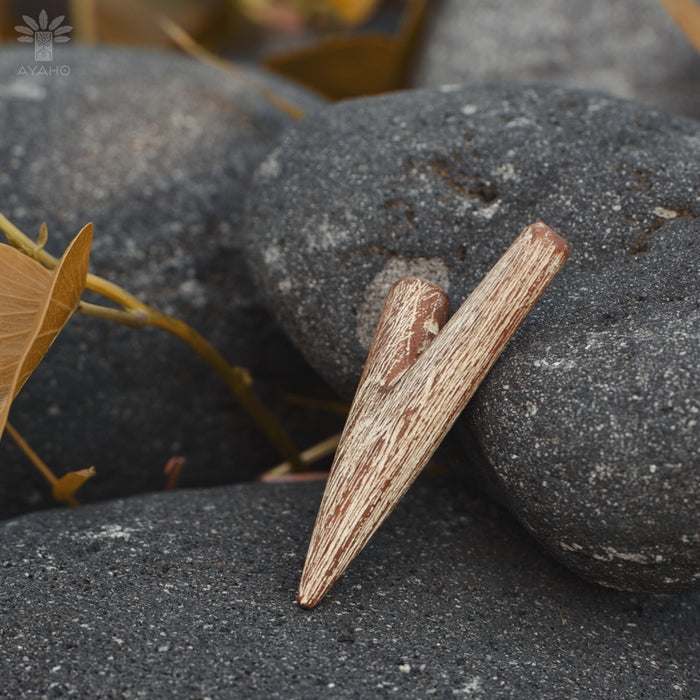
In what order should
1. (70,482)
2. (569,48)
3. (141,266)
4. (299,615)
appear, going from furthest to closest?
(569,48)
(141,266)
(70,482)
(299,615)

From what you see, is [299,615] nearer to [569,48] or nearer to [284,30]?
[569,48]

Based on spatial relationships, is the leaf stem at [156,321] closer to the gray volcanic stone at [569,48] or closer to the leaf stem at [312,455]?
the leaf stem at [312,455]

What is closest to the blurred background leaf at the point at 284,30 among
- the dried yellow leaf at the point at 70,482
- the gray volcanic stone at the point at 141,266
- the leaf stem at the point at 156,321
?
the gray volcanic stone at the point at 141,266

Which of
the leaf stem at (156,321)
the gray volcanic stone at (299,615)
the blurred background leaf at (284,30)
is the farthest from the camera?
the blurred background leaf at (284,30)

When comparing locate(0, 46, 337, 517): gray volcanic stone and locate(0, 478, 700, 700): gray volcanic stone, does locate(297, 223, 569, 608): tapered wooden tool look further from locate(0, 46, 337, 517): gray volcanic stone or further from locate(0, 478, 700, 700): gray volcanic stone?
locate(0, 46, 337, 517): gray volcanic stone

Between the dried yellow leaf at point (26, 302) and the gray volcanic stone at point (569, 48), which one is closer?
the dried yellow leaf at point (26, 302)

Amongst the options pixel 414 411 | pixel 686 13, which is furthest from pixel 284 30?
pixel 414 411
